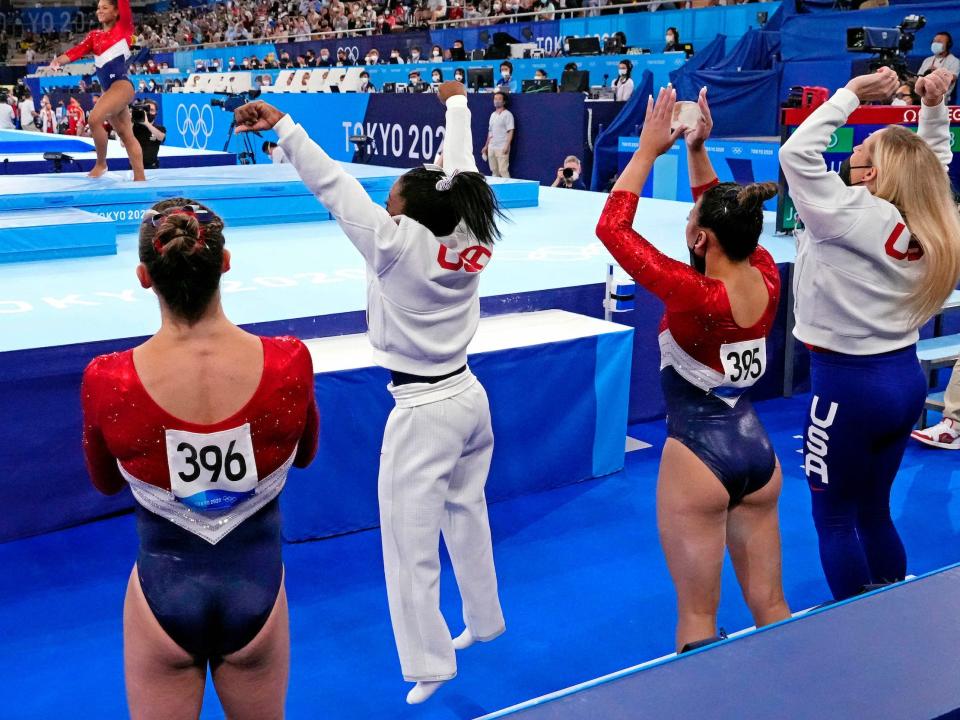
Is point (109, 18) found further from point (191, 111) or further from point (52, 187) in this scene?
point (191, 111)

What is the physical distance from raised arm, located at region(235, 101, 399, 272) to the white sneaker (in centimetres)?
360

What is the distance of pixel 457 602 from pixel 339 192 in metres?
1.65

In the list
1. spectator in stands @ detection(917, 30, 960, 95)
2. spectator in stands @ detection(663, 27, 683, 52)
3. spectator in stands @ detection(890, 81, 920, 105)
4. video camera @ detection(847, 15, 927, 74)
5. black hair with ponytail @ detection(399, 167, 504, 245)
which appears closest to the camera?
black hair with ponytail @ detection(399, 167, 504, 245)

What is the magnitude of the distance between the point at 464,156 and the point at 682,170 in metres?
8.70

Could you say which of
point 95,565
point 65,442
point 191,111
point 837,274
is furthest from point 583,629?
point 191,111

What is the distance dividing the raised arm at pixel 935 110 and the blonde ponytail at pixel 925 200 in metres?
0.39

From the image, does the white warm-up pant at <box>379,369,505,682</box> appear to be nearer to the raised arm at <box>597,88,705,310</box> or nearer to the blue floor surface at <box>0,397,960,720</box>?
the blue floor surface at <box>0,397,960,720</box>

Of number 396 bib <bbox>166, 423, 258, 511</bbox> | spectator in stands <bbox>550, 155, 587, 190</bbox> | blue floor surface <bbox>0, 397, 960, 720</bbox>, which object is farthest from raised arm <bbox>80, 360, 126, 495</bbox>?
spectator in stands <bbox>550, 155, 587, 190</bbox>

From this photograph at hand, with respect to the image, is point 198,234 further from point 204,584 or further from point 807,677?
point 807,677

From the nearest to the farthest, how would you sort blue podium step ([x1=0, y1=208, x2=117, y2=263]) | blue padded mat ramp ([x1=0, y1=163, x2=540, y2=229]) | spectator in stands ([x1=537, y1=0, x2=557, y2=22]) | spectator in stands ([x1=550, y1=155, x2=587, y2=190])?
blue podium step ([x1=0, y1=208, x2=117, y2=263]) < blue padded mat ramp ([x1=0, y1=163, x2=540, y2=229]) < spectator in stands ([x1=550, y1=155, x2=587, y2=190]) < spectator in stands ([x1=537, y1=0, x2=557, y2=22])

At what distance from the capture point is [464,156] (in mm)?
2875

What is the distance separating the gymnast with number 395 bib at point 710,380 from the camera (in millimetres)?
2318

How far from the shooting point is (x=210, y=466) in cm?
169

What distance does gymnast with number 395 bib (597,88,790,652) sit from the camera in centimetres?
232
